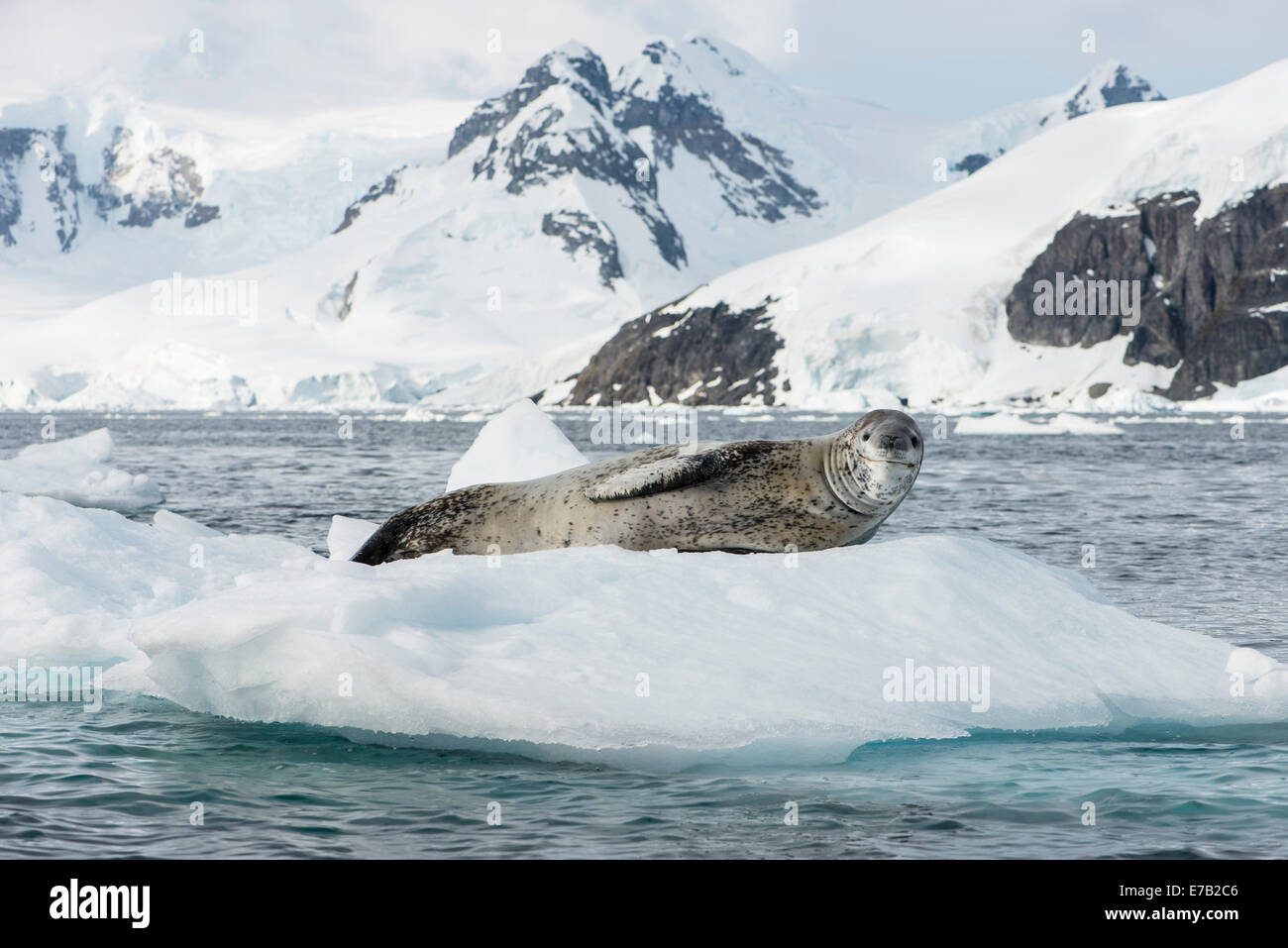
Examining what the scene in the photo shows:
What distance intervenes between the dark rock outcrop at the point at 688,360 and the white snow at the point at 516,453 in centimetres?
11539

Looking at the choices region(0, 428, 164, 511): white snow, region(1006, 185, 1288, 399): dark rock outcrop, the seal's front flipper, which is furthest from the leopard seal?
region(1006, 185, 1288, 399): dark rock outcrop

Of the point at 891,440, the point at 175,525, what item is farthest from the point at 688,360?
the point at 891,440

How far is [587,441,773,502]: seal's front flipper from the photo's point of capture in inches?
378

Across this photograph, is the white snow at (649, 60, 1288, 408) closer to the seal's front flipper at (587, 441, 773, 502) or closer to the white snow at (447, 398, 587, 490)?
the white snow at (447, 398, 587, 490)

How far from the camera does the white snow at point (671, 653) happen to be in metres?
6.30

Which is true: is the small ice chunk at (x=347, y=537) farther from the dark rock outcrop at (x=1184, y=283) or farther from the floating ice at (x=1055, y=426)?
the dark rock outcrop at (x=1184, y=283)

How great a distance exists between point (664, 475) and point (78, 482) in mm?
16752

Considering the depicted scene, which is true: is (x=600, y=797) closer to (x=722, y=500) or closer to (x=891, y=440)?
(x=891, y=440)

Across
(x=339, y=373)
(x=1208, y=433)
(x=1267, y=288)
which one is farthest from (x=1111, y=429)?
(x=339, y=373)

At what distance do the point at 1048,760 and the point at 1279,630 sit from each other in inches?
183

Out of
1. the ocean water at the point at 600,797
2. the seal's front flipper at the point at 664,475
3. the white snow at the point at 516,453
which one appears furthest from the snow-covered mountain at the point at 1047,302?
the ocean water at the point at 600,797

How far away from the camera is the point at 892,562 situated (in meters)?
8.20

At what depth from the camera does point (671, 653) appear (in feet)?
22.6

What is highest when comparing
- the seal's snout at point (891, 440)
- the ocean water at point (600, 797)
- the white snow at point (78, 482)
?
the white snow at point (78, 482)
